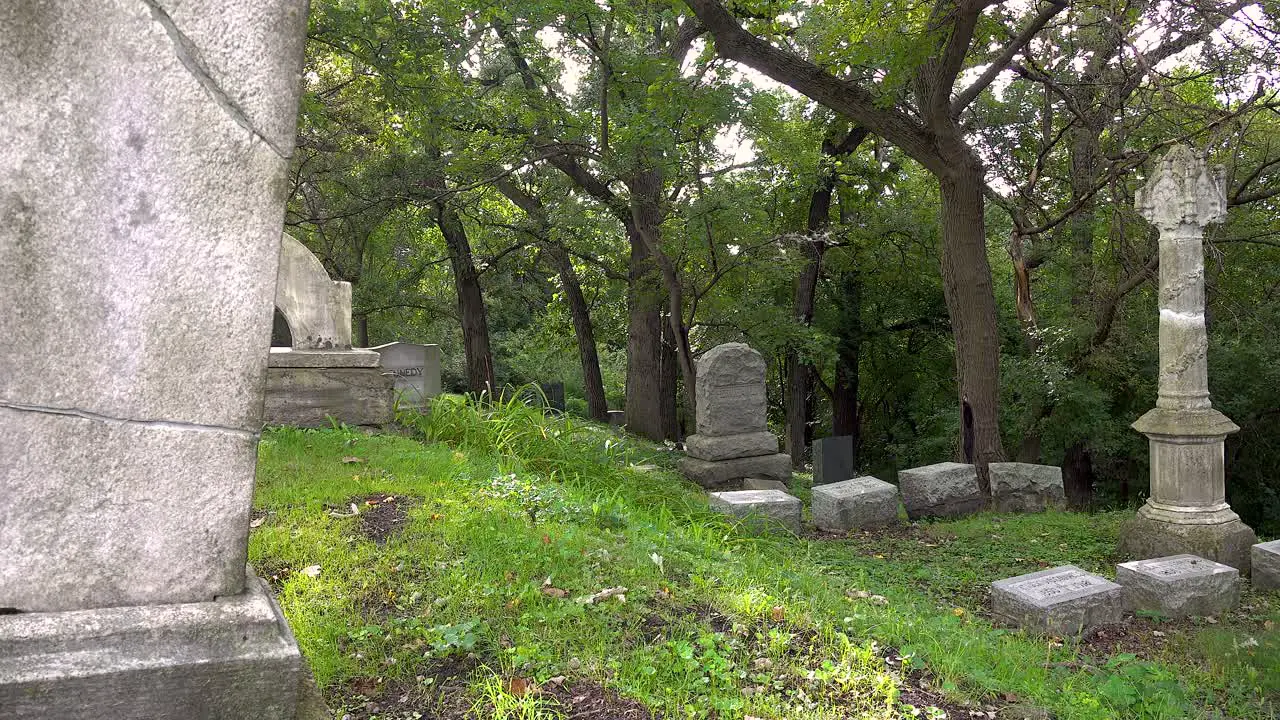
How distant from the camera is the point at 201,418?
1.76m

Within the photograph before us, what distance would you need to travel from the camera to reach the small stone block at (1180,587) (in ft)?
19.7

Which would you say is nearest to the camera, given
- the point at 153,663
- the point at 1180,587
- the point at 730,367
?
the point at 153,663

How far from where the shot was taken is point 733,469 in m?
10.6

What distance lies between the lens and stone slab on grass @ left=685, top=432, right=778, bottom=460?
10484mm

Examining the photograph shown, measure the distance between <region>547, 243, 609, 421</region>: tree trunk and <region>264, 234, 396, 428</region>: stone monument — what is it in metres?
8.60

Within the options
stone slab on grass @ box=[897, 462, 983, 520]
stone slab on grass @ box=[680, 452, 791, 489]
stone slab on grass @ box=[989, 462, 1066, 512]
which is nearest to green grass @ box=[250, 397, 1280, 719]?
stone slab on grass @ box=[897, 462, 983, 520]

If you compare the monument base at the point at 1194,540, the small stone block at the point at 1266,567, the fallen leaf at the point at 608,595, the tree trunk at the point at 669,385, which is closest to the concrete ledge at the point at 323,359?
the fallen leaf at the point at 608,595

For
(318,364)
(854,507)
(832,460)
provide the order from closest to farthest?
(318,364), (854,507), (832,460)

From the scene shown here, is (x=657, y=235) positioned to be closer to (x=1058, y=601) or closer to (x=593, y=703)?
(x=1058, y=601)

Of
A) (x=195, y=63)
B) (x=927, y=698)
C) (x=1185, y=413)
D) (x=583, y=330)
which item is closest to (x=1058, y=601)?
(x=927, y=698)

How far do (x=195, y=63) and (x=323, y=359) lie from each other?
6429 millimetres

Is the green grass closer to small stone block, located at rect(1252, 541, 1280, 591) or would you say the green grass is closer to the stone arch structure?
small stone block, located at rect(1252, 541, 1280, 591)

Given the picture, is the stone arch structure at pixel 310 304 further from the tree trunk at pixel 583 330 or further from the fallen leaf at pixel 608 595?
the tree trunk at pixel 583 330

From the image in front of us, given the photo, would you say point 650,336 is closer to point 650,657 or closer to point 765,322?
point 765,322
